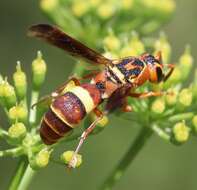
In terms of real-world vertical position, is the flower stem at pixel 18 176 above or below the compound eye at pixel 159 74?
below

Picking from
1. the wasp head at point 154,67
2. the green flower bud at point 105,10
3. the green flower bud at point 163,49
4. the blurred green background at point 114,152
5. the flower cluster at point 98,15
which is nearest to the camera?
the wasp head at point 154,67

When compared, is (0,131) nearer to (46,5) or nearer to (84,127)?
(84,127)

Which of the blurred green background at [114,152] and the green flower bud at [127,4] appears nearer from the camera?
the green flower bud at [127,4]

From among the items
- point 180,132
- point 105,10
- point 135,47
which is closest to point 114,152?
point 105,10

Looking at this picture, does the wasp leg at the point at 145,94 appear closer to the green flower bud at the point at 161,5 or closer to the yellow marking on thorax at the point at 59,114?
the yellow marking on thorax at the point at 59,114

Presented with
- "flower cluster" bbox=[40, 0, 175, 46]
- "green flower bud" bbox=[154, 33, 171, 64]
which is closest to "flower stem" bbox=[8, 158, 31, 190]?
"green flower bud" bbox=[154, 33, 171, 64]

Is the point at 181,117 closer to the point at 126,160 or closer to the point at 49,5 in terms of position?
the point at 126,160

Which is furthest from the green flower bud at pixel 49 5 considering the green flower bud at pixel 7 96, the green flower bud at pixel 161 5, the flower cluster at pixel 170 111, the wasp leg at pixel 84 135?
the wasp leg at pixel 84 135

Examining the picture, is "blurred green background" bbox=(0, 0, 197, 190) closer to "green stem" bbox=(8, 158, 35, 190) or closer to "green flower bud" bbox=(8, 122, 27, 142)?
"green stem" bbox=(8, 158, 35, 190)
